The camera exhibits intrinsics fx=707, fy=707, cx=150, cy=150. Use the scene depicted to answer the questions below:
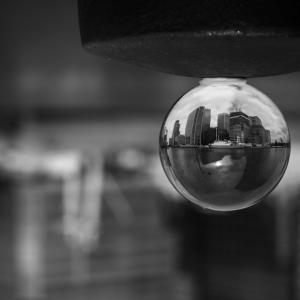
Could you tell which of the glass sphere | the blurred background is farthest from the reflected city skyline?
the blurred background

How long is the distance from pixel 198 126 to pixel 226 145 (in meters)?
0.03

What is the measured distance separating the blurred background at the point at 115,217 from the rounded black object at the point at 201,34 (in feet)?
13.5

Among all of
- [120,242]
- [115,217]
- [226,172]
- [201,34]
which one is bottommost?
[120,242]

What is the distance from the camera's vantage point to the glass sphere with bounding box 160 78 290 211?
60 centimetres

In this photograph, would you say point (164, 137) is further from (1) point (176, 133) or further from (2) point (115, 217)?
Answer: (2) point (115, 217)

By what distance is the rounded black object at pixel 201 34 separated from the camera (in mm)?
530

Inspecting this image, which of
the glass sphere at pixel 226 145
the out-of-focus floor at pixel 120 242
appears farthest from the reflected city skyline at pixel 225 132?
the out-of-focus floor at pixel 120 242

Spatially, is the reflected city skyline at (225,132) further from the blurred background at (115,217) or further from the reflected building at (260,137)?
the blurred background at (115,217)

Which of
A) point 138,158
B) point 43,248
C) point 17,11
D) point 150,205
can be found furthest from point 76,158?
point 17,11

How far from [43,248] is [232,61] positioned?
8.56m

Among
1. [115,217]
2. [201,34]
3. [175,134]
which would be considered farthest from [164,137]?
[115,217]

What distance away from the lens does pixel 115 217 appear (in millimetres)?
9719

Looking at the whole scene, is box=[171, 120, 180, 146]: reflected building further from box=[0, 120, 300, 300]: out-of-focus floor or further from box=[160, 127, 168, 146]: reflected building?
box=[0, 120, 300, 300]: out-of-focus floor

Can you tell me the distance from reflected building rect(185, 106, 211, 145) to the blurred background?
4.12 metres
